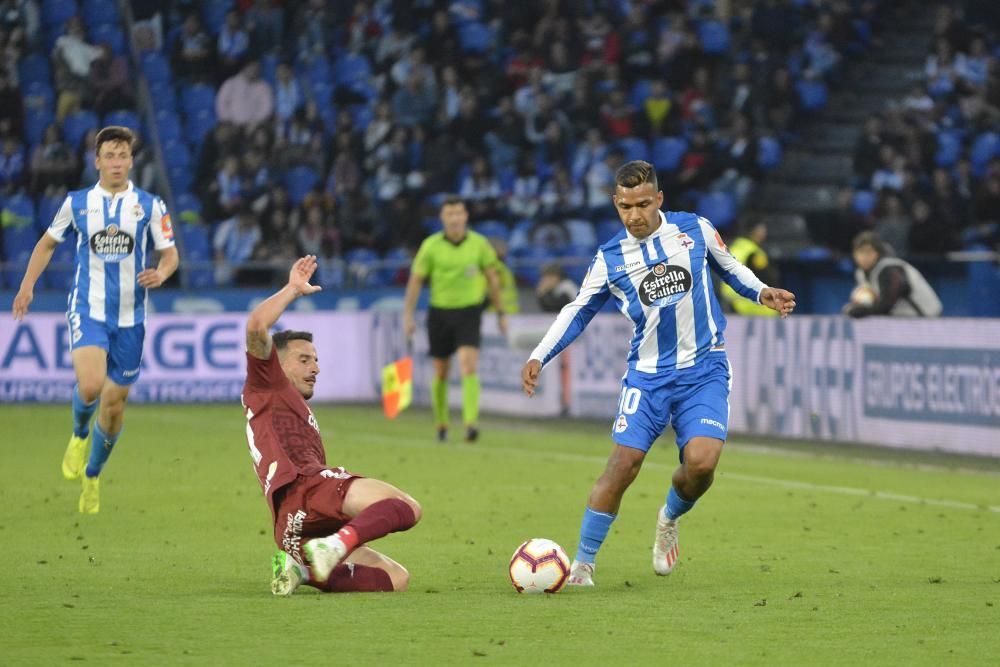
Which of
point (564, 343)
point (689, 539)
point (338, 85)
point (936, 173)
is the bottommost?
point (689, 539)

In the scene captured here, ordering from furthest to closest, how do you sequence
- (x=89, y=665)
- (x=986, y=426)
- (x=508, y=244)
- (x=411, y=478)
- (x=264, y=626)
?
(x=508, y=244), (x=986, y=426), (x=411, y=478), (x=264, y=626), (x=89, y=665)

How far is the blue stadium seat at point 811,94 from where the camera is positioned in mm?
27188

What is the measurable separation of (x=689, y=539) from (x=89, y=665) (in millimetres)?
4947

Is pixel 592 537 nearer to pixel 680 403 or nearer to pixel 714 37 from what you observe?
pixel 680 403

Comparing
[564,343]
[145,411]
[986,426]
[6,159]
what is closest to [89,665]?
[564,343]

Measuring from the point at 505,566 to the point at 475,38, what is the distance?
64.4 ft

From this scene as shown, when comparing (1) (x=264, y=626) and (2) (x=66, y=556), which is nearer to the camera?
(1) (x=264, y=626)

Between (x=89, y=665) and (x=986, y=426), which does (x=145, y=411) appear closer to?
(x=986, y=426)

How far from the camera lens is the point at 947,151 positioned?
78.1 ft

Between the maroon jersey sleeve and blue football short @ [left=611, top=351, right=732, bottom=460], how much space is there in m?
1.59

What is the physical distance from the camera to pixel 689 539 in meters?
10.3

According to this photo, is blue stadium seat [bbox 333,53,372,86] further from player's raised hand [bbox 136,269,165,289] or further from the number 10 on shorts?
the number 10 on shorts

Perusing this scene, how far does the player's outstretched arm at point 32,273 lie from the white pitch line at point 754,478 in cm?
561

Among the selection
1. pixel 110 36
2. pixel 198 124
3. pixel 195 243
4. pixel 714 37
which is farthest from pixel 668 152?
pixel 110 36
